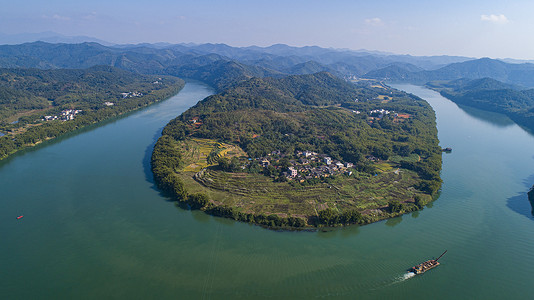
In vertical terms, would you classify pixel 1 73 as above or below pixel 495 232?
above

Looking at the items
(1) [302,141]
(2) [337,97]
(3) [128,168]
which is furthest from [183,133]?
(2) [337,97]

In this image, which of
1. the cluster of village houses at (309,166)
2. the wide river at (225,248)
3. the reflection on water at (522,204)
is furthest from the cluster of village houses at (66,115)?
the reflection on water at (522,204)

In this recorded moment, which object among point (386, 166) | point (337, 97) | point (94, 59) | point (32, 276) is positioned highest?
point (94, 59)

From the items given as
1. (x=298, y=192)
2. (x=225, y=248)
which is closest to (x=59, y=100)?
(x=298, y=192)

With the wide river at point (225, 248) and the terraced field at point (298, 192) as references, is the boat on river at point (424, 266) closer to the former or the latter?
the wide river at point (225, 248)

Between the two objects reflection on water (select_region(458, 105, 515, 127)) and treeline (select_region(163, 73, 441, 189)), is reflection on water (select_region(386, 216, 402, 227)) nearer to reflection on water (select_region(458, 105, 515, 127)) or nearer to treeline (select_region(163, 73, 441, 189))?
treeline (select_region(163, 73, 441, 189))

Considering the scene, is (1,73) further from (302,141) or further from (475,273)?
(475,273)

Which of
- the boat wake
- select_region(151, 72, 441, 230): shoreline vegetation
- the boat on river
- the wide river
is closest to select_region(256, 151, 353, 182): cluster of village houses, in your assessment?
select_region(151, 72, 441, 230): shoreline vegetation
